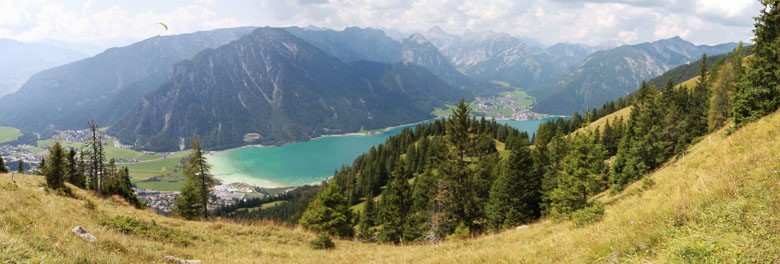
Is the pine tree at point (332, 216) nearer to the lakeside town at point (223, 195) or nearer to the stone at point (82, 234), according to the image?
the stone at point (82, 234)

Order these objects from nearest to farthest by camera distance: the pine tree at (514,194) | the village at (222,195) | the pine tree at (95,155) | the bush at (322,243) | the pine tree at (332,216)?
the bush at (322,243) < the pine tree at (332,216) < the pine tree at (514,194) < the pine tree at (95,155) < the village at (222,195)

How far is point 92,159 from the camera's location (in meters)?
51.8

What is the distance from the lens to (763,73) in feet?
102

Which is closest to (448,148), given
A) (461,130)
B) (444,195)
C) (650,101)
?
(461,130)

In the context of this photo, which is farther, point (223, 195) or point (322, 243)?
point (223, 195)

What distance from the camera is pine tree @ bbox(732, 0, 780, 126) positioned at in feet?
98.7

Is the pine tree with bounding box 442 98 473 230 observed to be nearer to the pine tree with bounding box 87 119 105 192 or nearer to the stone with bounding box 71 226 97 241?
the stone with bounding box 71 226 97 241

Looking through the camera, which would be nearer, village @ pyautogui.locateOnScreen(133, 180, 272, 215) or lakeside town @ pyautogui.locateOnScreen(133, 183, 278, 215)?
village @ pyautogui.locateOnScreen(133, 180, 272, 215)

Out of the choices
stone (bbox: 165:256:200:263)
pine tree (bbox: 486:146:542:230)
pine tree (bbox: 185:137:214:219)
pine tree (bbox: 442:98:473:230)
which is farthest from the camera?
pine tree (bbox: 486:146:542:230)

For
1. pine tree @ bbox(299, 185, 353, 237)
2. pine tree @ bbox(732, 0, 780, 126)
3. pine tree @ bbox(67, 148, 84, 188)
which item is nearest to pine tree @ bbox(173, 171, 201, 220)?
pine tree @ bbox(299, 185, 353, 237)

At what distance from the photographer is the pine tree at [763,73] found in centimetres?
3009

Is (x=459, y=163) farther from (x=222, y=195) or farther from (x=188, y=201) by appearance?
(x=222, y=195)

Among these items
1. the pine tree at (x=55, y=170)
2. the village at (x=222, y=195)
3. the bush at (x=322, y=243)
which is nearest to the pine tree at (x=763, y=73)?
the bush at (x=322, y=243)

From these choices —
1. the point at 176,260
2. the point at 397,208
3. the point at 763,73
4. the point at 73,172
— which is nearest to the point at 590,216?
the point at 176,260
